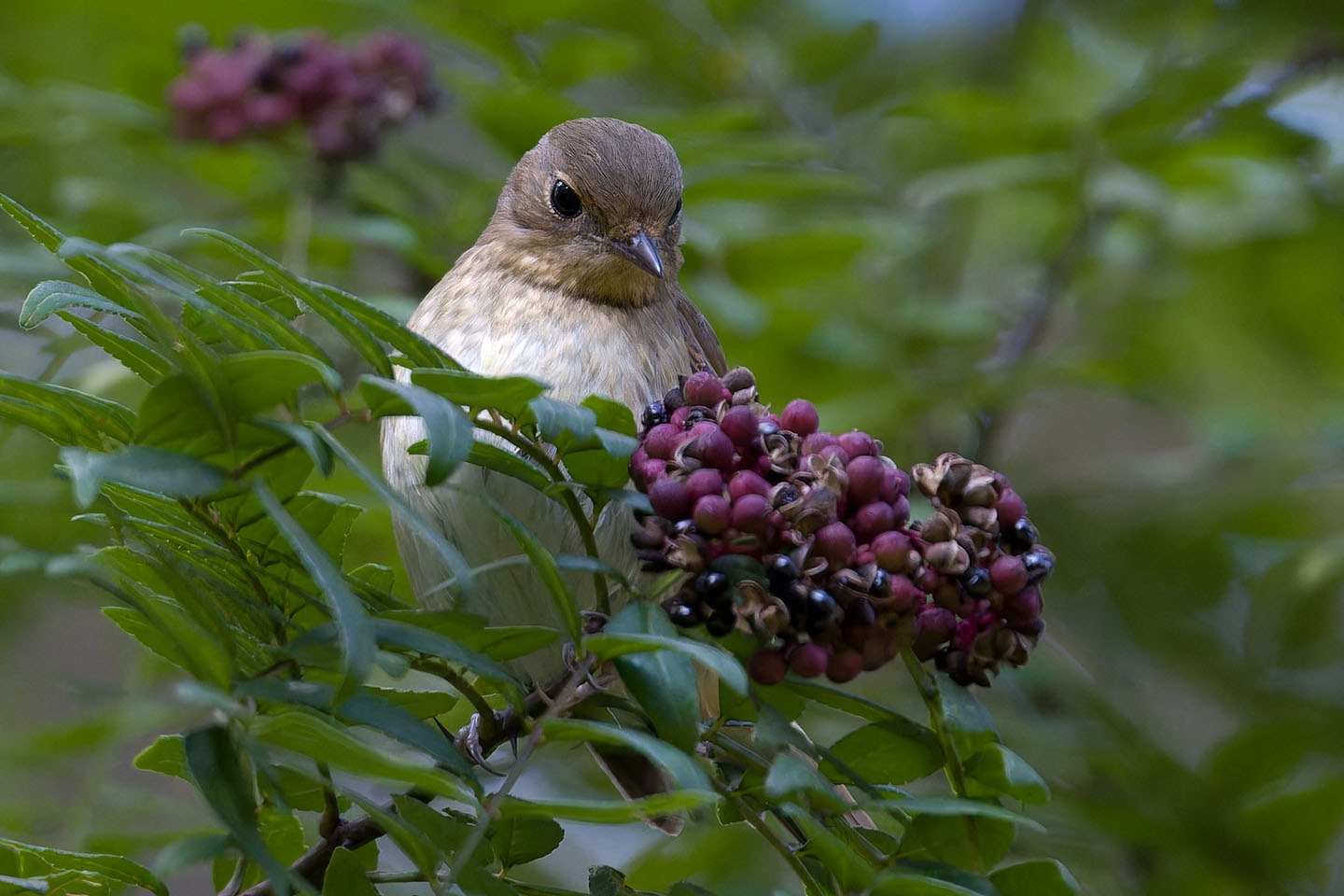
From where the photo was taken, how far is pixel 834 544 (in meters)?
1.78

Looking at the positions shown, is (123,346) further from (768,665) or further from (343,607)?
(768,665)

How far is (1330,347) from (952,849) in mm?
3385

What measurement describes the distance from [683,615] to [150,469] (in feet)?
2.27

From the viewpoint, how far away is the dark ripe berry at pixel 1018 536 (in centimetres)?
191

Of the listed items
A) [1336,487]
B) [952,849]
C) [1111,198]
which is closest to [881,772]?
[952,849]

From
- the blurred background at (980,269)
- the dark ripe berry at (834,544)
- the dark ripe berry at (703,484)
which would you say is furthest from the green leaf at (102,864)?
the blurred background at (980,269)

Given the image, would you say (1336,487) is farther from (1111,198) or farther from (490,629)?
(490,629)

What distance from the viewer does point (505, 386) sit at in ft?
5.16

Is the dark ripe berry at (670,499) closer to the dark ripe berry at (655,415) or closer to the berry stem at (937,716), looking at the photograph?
the dark ripe berry at (655,415)

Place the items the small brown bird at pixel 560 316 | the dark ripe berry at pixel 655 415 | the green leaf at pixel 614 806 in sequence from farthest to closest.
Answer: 1. the small brown bird at pixel 560 316
2. the dark ripe berry at pixel 655 415
3. the green leaf at pixel 614 806

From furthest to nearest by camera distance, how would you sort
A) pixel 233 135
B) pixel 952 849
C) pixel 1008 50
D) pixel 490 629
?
pixel 1008 50 → pixel 233 135 → pixel 952 849 → pixel 490 629

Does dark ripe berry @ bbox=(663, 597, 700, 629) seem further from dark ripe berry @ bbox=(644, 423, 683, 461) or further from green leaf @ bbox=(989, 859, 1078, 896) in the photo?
green leaf @ bbox=(989, 859, 1078, 896)

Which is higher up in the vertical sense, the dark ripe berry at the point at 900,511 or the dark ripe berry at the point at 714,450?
the dark ripe berry at the point at 714,450

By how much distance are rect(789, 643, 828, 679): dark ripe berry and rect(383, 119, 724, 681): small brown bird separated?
106cm
